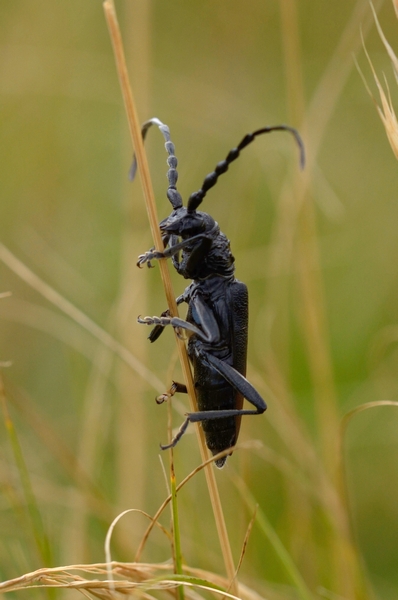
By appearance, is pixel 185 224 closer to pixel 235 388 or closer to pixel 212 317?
pixel 212 317

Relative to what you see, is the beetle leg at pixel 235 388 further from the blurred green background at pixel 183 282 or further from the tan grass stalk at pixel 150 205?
the blurred green background at pixel 183 282

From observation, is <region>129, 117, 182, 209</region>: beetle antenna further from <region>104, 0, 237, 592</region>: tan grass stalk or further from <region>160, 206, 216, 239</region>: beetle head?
<region>104, 0, 237, 592</region>: tan grass stalk

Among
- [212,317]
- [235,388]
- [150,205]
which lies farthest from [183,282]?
[150,205]

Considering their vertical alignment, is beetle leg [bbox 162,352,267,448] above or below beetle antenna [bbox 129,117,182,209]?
below

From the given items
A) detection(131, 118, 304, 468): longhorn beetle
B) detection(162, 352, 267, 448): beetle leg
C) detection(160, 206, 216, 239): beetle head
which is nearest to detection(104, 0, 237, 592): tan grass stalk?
detection(162, 352, 267, 448): beetle leg

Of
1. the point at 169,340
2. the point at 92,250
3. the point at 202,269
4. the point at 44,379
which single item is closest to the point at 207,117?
the point at 92,250

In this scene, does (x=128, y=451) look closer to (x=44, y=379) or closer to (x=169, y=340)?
(x=169, y=340)
